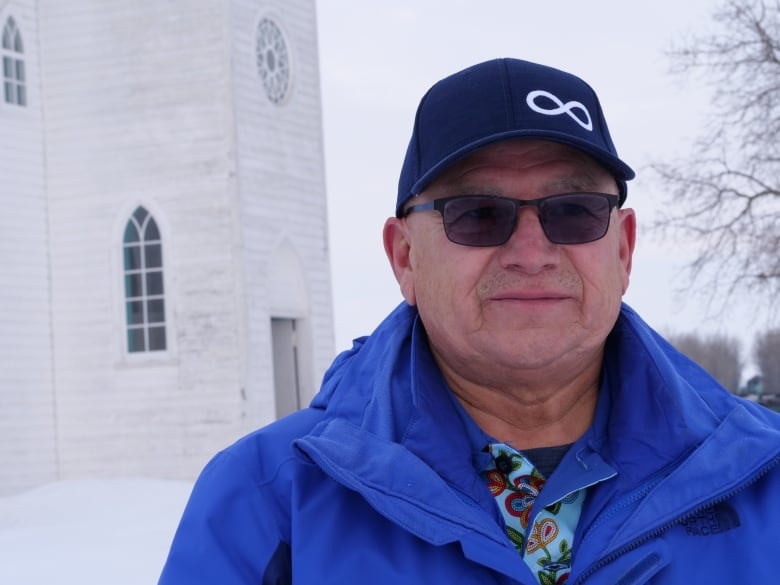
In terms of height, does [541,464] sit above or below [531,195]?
below

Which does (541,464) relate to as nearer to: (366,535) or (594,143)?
(366,535)

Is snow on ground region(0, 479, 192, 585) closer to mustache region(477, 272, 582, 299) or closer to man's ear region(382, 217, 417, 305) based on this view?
man's ear region(382, 217, 417, 305)

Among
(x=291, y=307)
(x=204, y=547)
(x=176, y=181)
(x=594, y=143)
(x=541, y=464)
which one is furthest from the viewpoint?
(x=291, y=307)

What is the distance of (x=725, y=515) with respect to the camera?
2.48 meters

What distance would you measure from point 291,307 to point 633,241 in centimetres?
1542

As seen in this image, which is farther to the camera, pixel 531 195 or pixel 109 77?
pixel 109 77

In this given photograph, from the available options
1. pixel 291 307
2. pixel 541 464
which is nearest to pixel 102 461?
pixel 291 307

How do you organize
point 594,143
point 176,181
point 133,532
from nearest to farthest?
point 594,143, point 133,532, point 176,181

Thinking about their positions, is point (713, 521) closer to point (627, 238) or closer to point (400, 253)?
point (627, 238)

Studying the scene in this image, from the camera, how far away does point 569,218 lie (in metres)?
2.66

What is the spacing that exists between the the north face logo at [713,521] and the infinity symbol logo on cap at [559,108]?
89cm

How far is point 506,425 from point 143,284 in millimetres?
15015

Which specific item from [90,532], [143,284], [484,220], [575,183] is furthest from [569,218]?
[143,284]

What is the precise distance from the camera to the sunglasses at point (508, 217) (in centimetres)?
264
